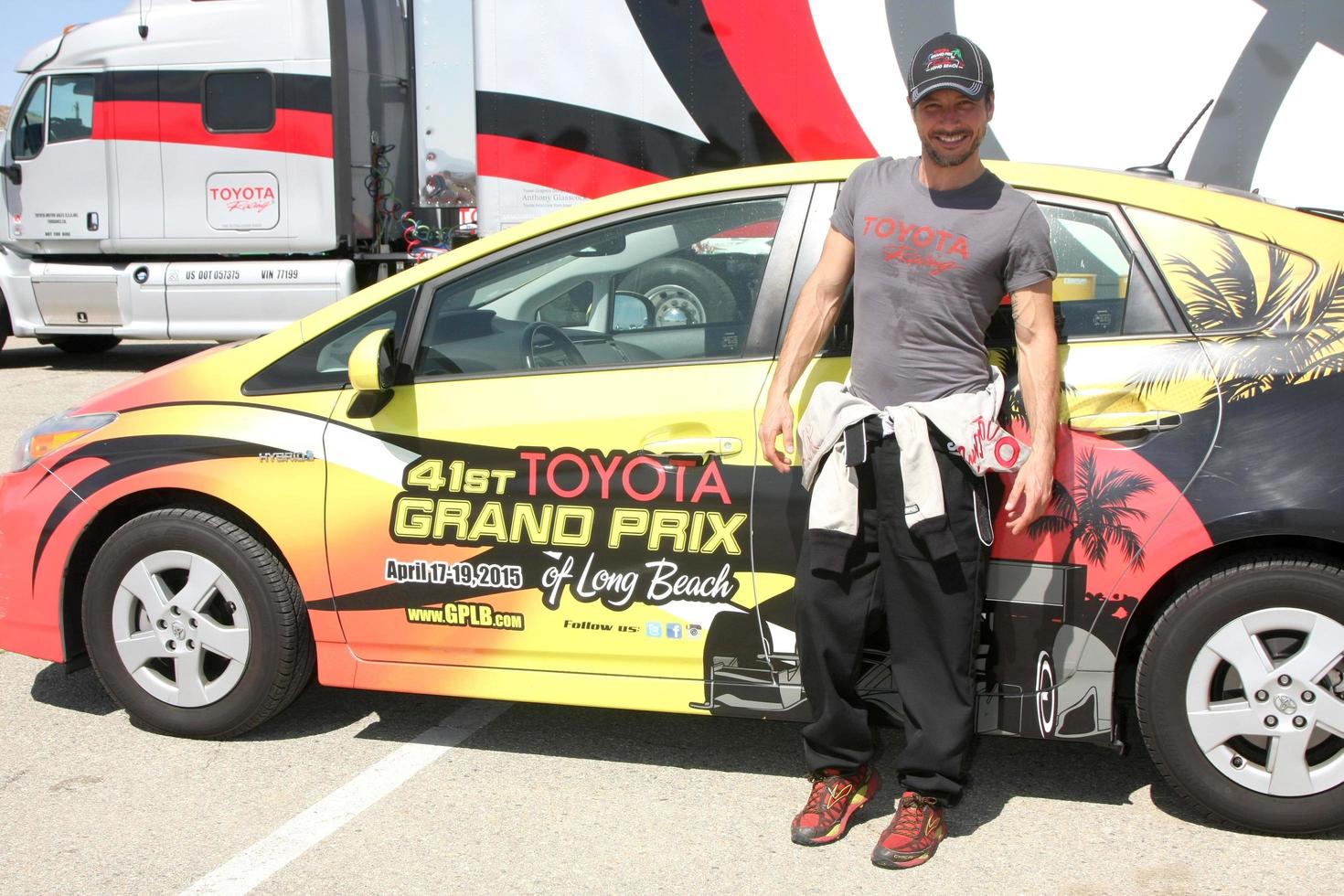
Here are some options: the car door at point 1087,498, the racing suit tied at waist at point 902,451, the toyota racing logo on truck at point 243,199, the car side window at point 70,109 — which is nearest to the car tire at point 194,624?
the car door at point 1087,498

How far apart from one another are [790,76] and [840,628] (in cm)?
558

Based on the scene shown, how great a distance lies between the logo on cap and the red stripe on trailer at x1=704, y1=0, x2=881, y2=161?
192 inches

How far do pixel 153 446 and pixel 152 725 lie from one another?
834 mm

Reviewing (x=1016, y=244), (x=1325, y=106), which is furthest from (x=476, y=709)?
(x=1325, y=106)

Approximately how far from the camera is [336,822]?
3.25 metres

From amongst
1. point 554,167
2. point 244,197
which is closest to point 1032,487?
point 554,167

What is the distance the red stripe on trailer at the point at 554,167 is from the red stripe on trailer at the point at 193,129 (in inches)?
97.3

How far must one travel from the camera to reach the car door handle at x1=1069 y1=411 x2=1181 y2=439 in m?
3.01

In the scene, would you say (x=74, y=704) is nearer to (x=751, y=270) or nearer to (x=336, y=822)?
(x=336, y=822)

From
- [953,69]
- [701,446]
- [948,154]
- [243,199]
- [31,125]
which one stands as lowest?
[701,446]

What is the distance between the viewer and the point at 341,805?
335cm

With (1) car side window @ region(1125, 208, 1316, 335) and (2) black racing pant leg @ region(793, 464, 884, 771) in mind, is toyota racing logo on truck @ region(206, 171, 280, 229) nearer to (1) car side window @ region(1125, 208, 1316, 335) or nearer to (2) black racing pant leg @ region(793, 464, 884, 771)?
(2) black racing pant leg @ region(793, 464, 884, 771)

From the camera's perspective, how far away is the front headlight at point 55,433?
378 centimetres

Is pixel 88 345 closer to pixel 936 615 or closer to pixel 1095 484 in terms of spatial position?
pixel 936 615
